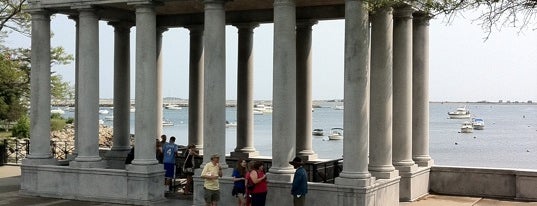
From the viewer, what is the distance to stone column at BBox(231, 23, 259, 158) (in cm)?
2783

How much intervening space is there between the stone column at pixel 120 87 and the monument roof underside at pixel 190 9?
865 millimetres

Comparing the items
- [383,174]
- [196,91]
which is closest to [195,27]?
[196,91]

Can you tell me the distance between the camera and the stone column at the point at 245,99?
2783 cm

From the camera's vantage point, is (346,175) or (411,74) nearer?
(346,175)

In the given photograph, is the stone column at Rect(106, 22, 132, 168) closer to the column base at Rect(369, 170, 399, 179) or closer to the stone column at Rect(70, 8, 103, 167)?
the stone column at Rect(70, 8, 103, 167)

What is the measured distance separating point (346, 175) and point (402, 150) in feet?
15.6

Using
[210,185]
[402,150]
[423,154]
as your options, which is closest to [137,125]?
[210,185]

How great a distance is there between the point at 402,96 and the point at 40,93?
13.6 metres

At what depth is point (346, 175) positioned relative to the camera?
1855 cm

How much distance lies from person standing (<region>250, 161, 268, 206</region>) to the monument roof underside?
7202mm

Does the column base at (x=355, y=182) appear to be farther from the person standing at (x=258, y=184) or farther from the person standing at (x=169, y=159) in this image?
the person standing at (x=169, y=159)

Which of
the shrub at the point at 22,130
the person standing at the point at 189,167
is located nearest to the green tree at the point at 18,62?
the shrub at the point at 22,130

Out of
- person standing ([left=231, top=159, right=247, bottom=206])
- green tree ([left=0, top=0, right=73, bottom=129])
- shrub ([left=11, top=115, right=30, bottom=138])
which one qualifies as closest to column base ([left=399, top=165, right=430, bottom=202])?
person standing ([left=231, top=159, right=247, bottom=206])

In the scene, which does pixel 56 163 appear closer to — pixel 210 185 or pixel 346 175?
pixel 210 185
